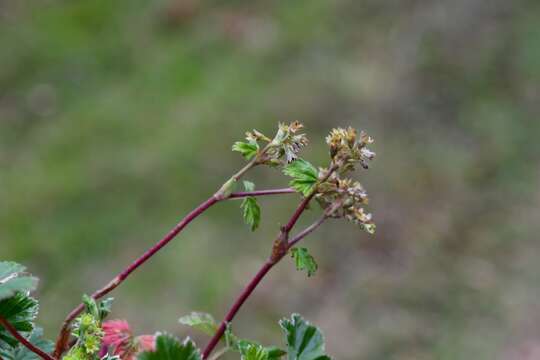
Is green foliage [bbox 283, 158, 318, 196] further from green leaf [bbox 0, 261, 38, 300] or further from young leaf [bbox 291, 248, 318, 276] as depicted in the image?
green leaf [bbox 0, 261, 38, 300]

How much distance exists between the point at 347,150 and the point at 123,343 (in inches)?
13.7

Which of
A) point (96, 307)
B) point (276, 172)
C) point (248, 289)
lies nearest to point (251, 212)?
point (248, 289)

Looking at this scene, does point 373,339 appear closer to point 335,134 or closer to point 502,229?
point 502,229

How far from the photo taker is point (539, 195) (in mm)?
3809

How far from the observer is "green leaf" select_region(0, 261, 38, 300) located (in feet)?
2.36

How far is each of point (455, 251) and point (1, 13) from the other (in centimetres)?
330

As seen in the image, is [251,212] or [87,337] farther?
[251,212]

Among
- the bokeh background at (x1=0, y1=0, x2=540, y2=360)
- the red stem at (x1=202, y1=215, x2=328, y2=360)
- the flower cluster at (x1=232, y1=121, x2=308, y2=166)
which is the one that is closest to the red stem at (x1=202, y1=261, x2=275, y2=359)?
the red stem at (x1=202, y1=215, x2=328, y2=360)

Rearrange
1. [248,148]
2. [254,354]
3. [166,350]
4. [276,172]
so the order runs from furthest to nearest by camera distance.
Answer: [276,172] < [248,148] < [254,354] < [166,350]

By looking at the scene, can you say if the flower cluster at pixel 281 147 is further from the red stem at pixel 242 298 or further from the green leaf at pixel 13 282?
the green leaf at pixel 13 282

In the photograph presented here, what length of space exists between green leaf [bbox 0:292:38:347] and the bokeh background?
7.98 feet

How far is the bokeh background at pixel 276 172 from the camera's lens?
341 centimetres

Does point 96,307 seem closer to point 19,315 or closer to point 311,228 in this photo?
point 19,315

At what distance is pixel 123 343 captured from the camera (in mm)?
878
